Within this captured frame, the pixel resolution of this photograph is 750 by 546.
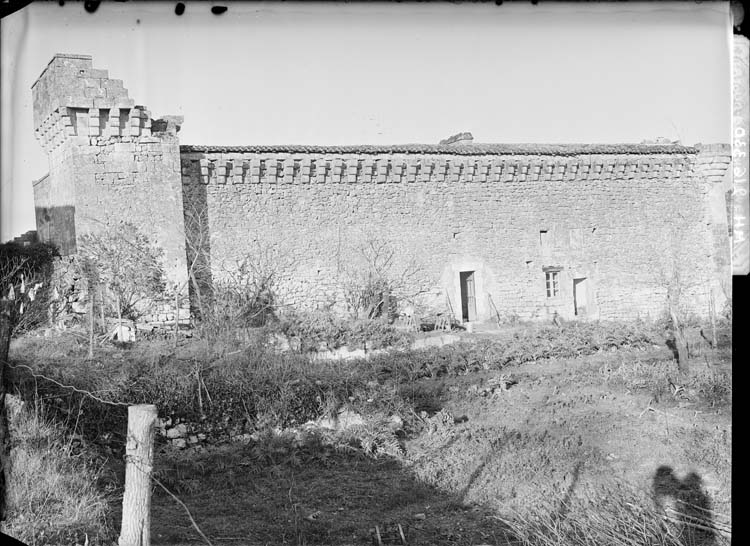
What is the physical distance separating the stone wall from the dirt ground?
16.7 feet

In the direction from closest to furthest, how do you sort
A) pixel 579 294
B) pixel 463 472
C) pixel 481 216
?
pixel 463 472 → pixel 481 216 → pixel 579 294

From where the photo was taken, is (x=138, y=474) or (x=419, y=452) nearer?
(x=138, y=474)

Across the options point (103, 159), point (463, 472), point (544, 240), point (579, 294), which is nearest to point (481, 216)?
point (544, 240)

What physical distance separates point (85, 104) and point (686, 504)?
413 inches

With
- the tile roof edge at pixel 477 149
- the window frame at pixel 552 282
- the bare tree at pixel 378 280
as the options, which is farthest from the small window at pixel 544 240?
the bare tree at pixel 378 280

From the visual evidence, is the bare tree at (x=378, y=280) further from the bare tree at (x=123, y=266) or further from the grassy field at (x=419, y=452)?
the bare tree at (x=123, y=266)

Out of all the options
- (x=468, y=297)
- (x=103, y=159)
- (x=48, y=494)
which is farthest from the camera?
(x=468, y=297)

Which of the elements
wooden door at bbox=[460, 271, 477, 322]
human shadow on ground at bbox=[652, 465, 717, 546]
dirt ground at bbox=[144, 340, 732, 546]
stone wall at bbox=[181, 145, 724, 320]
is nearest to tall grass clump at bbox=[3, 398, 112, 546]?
dirt ground at bbox=[144, 340, 732, 546]

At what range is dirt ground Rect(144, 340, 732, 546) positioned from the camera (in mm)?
5863

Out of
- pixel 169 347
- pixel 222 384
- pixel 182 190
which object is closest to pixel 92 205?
pixel 182 190

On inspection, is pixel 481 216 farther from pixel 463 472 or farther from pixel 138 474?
pixel 138 474

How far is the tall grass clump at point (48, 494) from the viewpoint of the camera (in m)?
4.76

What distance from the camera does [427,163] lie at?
1440cm

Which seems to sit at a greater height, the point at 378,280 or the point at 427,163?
the point at 427,163
